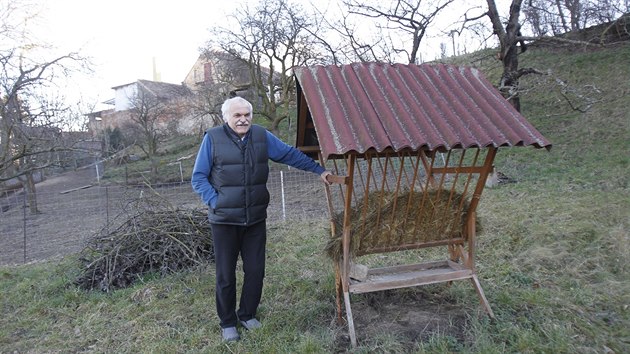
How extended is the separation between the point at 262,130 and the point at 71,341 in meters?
2.36

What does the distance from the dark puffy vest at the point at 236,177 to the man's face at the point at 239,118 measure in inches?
2.0

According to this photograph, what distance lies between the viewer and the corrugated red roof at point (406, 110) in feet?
8.64

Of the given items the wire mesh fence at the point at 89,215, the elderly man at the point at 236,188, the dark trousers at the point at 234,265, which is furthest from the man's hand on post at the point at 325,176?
the wire mesh fence at the point at 89,215

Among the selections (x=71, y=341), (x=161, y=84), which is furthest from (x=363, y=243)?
(x=161, y=84)

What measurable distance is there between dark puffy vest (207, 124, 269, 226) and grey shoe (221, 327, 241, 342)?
85 cm

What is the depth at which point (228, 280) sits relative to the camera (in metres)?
3.15

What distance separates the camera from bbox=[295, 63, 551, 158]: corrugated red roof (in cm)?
263

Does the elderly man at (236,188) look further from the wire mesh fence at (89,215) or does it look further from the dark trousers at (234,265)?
the wire mesh fence at (89,215)

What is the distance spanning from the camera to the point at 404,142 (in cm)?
259

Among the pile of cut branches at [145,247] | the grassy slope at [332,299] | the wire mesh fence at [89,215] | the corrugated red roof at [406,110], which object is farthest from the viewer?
the wire mesh fence at [89,215]

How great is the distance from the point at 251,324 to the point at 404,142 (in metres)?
1.89

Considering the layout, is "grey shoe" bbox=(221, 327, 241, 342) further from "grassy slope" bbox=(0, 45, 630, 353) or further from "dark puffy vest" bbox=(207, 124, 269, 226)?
"dark puffy vest" bbox=(207, 124, 269, 226)

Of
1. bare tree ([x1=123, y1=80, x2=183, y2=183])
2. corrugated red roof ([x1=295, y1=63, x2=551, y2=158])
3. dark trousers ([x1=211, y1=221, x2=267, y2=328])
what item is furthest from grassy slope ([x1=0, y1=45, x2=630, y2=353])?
bare tree ([x1=123, y1=80, x2=183, y2=183])

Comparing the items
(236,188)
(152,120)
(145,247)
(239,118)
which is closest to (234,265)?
(236,188)
